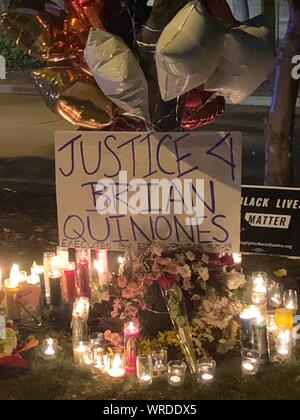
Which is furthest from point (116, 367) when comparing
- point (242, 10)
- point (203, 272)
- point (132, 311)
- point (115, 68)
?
point (242, 10)

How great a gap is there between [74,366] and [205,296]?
2.89 feet

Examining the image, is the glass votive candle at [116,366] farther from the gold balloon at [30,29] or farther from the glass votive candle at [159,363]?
the gold balloon at [30,29]

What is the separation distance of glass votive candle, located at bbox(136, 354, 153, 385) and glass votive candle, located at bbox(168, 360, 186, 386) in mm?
109

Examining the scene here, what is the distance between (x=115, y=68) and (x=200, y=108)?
0.75 metres

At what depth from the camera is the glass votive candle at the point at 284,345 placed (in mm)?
3900

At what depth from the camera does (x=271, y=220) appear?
5297mm

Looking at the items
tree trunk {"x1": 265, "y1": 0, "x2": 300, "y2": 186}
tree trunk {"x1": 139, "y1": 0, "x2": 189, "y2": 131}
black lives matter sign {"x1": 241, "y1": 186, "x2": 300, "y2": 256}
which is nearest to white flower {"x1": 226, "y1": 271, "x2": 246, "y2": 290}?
tree trunk {"x1": 139, "y1": 0, "x2": 189, "y2": 131}

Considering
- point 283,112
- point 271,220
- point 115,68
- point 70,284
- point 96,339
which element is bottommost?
point 96,339

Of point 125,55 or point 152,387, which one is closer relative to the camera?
point 125,55

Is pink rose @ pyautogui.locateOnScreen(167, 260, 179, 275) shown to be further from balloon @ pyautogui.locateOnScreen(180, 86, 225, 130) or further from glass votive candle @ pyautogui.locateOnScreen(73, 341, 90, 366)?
balloon @ pyautogui.locateOnScreen(180, 86, 225, 130)

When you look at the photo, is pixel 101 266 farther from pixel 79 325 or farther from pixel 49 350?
pixel 49 350

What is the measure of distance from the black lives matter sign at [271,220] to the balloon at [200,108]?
1.31m

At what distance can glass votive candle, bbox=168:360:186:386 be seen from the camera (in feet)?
12.0

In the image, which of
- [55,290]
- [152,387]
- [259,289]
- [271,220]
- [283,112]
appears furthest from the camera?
[283,112]
